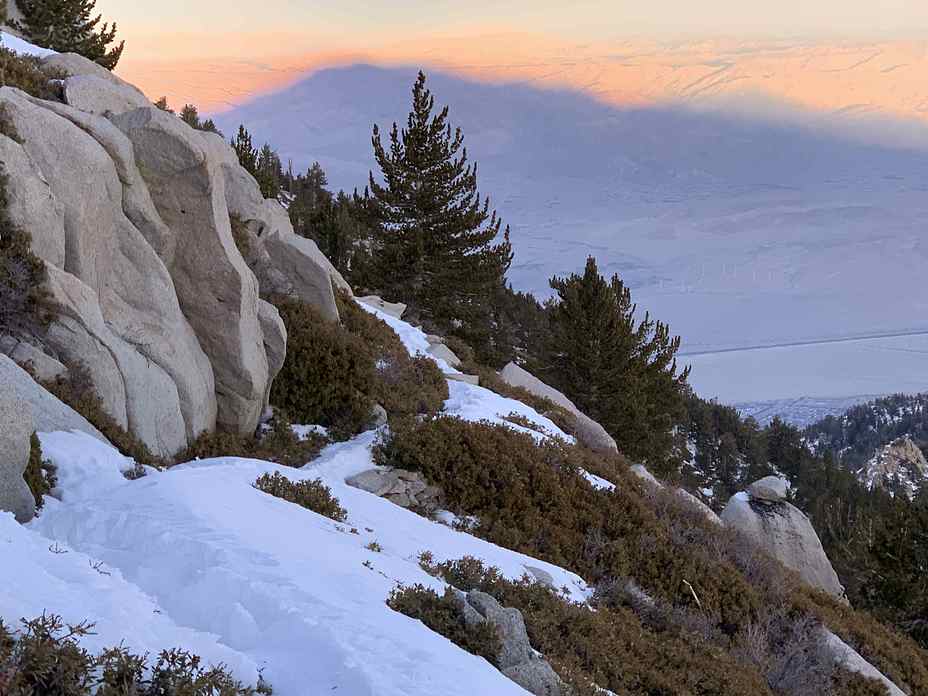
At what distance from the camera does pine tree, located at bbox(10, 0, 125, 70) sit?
26.0 metres

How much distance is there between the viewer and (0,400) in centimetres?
639

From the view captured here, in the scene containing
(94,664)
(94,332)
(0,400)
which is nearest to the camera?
(94,664)

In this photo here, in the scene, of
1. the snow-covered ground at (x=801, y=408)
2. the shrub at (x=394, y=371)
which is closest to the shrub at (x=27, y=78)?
the shrub at (x=394, y=371)

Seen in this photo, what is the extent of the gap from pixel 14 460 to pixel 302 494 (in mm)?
3286

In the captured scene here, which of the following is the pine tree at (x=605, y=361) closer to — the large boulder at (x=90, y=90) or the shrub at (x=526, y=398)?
the shrub at (x=526, y=398)

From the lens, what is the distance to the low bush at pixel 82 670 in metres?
3.81

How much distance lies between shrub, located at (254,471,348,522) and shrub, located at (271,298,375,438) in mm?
3994

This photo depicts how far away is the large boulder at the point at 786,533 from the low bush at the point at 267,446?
1300 centimetres

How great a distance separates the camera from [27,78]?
12750 mm

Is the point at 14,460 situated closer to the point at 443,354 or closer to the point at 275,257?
the point at 275,257

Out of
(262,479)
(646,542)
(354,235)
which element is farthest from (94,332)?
(354,235)

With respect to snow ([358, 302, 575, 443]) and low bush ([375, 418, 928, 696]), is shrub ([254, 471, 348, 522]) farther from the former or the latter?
snow ([358, 302, 575, 443])

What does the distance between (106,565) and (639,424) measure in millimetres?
26445

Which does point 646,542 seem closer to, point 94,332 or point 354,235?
point 94,332
